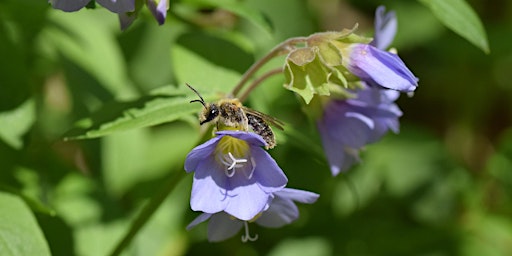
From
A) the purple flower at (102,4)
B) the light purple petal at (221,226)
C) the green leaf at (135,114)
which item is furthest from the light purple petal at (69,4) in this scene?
the light purple petal at (221,226)

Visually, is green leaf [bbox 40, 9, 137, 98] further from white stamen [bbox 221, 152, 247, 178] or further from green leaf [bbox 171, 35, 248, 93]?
white stamen [bbox 221, 152, 247, 178]

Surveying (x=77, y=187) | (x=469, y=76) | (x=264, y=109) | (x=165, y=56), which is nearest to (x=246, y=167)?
(x=264, y=109)

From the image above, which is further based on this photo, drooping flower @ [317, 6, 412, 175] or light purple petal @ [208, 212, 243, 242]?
drooping flower @ [317, 6, 412, 175]

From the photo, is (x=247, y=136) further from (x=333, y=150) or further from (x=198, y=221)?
(x=333, y=150)

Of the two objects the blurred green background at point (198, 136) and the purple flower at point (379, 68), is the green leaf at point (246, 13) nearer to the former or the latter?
the blurred green background at point (198, 136)

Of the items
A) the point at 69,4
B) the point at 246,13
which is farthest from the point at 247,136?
the point at 246,13

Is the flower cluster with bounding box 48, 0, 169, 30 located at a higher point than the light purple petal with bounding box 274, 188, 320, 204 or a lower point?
higher

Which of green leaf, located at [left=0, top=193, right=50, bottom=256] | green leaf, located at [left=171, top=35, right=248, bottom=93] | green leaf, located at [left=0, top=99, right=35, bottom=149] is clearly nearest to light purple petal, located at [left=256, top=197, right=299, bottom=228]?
green leaf, located at [left=171, top=35, right=248, bottom=93]
